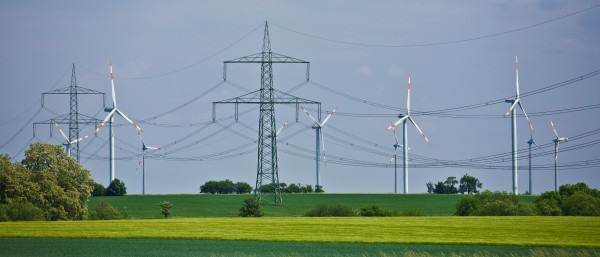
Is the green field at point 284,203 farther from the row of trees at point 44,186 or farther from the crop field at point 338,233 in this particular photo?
the crop field at point 338,233

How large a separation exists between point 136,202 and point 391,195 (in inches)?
1816

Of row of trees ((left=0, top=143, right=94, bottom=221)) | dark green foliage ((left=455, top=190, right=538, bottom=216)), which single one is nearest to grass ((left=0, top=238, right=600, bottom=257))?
row of trees ((left=0, top=143, right=94, bottom=221))

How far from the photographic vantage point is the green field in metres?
146

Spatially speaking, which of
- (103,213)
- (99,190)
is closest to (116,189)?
(99,190)

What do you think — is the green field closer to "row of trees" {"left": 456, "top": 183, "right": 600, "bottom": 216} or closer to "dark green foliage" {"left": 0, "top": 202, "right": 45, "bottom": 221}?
"row of trees" {"left": 456, "top": 183, "right": 600, "bottom": 216}

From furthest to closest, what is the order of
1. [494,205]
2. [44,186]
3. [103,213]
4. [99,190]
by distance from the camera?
1. [99,190]
2. [494,205]
3. [103,213]
4. [44,186]

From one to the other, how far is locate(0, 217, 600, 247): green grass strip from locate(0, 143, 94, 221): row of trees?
1441cm

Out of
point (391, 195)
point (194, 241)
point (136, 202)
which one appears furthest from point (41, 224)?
point (391, 195)

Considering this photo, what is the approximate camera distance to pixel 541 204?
13275cm

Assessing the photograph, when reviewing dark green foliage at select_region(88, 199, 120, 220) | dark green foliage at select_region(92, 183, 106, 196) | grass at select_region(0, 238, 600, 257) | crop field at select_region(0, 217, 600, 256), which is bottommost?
grass at select_region(0, 238, 600, 257)

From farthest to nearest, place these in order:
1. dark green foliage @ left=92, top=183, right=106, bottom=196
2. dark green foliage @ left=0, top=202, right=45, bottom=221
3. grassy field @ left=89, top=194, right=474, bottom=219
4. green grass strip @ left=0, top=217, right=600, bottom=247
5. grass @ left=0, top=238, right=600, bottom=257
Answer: dark green foliage @ left=92, top=183, right=106, bottom=196 → grassy field @ left=89, top=194, right=474, bottom=219 → dark green foliage @ left=0, top=202, right=45, bottom=221 → green grass strip @ left=0, top=217, right=600, bottom=247 → grass @ left=0, top=238, right=600, bottom=257

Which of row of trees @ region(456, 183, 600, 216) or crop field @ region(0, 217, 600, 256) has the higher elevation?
row of trees @ region(456, 183, 600, 216)

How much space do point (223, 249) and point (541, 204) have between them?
6587 cm

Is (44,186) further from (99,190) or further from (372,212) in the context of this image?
(99,190)
